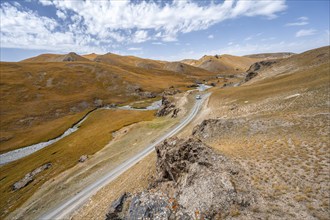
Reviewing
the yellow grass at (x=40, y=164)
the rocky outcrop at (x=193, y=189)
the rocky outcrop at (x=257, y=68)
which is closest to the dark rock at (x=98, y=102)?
the yellow grass at (x=40, y=164)

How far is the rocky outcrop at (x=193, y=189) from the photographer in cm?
1500

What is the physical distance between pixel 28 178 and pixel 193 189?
57552 millimetres

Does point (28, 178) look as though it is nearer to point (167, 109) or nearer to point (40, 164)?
point (40, 164)

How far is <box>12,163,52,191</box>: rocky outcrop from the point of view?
174 feet

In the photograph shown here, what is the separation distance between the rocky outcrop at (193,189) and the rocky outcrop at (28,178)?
47.9 metres

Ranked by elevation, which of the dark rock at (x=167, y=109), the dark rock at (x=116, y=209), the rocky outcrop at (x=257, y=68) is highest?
the rocky outcrop at (x=257, y=68)

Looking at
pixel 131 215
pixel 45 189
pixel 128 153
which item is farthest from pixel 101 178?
pixel 131 215

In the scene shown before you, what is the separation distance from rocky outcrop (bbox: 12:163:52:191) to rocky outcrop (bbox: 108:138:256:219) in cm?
4793

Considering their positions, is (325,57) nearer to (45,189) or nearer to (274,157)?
(274,157)

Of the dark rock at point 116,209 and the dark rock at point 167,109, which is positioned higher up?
the dark rock at point 116,209

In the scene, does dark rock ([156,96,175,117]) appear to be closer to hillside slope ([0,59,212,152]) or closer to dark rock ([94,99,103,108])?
hillside slope ([0,59,212,152])

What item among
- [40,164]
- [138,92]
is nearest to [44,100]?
[138,92]

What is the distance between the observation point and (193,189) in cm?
1786

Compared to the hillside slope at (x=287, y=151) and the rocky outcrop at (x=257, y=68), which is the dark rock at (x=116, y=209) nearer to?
the hillside slope at (x=287, y=151)
